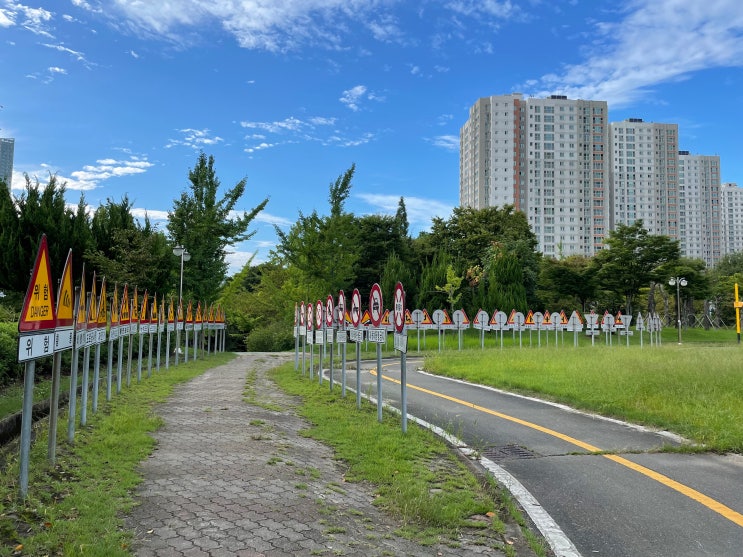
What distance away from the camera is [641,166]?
119 meters

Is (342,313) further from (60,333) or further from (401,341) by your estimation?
(60,333)

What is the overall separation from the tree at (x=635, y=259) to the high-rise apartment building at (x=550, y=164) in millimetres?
52156

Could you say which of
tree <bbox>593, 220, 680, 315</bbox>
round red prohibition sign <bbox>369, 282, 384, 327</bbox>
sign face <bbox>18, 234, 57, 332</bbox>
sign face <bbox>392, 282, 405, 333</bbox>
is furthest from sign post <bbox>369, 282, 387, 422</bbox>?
tree <bbox>593, 220, 680, 315</bbox>

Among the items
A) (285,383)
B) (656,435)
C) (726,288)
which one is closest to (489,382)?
(285,383)

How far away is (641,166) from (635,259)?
78.3 meters

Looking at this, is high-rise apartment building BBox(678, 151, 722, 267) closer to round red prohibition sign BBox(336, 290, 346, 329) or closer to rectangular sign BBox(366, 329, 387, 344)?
round red prohibition sign BBox(336, 290, 346, 329)

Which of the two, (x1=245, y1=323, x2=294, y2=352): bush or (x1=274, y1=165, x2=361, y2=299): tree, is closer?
(x1=274, y1=165, x2=361, y2=299): tree

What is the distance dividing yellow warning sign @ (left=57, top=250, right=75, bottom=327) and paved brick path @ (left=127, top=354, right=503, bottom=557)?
1.79 m

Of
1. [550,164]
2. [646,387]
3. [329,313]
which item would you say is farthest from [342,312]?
[550,164]

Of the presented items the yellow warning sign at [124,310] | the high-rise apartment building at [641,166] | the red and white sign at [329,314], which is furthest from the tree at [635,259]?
the high-rise apartment building at [641,166]

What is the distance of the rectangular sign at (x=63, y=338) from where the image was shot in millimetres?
5711

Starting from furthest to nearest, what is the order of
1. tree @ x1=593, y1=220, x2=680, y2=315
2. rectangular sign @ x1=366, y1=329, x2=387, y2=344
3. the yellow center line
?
tree @ x1=593, y1=220, x2=680, y2=315 → rectangular sign @ x1=366, y1=329, x2=387, y2=344 → the yellow center line

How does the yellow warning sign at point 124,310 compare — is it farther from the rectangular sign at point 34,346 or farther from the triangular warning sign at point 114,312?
the rectangular sign at point 34,346

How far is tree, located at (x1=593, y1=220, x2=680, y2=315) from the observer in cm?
4994
